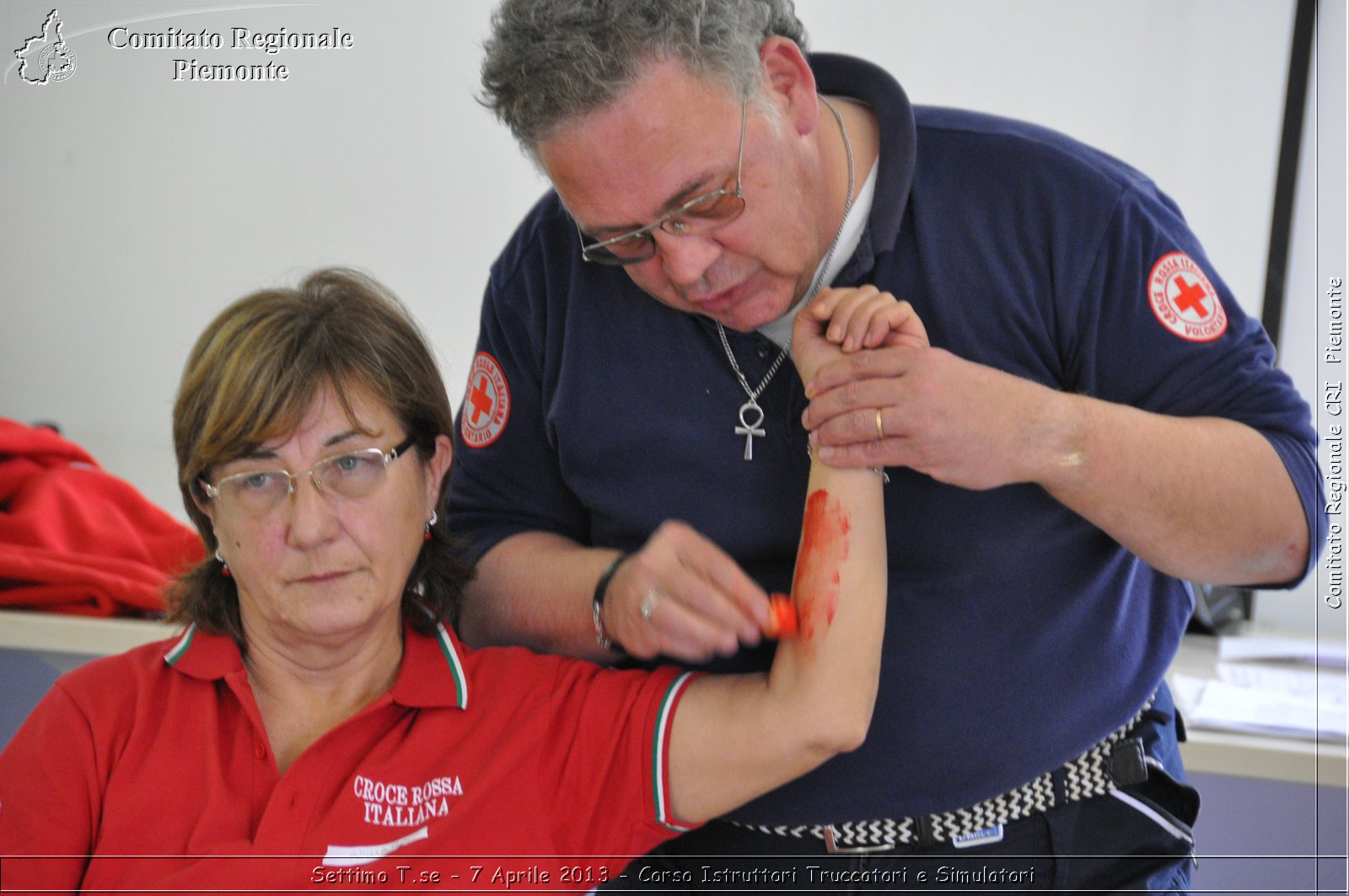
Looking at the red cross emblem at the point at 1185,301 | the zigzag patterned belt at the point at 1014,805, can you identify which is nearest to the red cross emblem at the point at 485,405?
the zigzag patterned belt at the point at 1014,805

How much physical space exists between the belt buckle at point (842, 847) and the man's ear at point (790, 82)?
85 cm

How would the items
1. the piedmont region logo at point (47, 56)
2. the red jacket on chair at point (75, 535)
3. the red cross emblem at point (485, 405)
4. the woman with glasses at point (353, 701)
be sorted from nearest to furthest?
the woman with glasses at point (353, 701) < the red cross emblem at point (485, 405) < the red jacket on chair at point (75, 535) < the piedmont region logo at point (47, 56)

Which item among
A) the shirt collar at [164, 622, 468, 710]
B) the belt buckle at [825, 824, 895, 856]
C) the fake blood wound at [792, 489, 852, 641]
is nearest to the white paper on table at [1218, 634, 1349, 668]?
the belt buckle at [825, 824, 895, 856]

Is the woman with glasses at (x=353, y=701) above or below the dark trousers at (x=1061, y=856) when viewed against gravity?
above

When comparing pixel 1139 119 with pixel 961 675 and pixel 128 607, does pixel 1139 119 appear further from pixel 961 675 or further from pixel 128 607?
pixel 128 607

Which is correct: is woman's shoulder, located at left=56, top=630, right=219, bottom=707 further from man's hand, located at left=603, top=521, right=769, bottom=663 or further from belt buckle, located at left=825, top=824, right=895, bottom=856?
belt buckle, located at left=825, top=824, right=895, bottom=856

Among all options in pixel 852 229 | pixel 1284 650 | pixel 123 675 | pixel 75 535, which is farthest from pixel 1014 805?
pixel 75 535

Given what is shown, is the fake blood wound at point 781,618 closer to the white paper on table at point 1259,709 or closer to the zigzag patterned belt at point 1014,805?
the zigzag patterned belt at point 1014,805

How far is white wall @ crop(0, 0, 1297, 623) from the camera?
2.48 meters

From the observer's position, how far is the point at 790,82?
135 centimetres

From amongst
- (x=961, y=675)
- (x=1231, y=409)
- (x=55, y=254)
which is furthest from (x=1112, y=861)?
(x=55, y=254)

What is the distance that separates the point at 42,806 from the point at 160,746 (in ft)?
0.44

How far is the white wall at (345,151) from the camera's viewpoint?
2482mm

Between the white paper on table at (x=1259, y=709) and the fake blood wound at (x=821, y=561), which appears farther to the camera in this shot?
the white paper on table at (x=1259, y=709)
